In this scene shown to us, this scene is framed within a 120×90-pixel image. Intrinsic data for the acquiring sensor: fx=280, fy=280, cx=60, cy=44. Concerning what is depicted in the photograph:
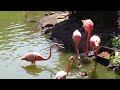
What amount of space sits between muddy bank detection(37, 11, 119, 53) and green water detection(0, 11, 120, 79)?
354mm

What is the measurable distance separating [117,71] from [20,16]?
7.29m

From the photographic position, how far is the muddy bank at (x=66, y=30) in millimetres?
8375

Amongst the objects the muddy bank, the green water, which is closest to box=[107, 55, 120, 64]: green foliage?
the green water

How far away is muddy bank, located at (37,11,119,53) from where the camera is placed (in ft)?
27.5

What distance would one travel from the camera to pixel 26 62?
7086 millimetres

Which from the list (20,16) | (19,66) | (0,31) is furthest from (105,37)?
(20,16)

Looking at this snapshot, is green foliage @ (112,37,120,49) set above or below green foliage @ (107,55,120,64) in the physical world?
above

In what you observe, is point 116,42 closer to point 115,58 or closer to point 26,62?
point 115,58

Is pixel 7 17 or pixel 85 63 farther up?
pixel 7 17

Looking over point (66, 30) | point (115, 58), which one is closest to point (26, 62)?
point (115, 58)

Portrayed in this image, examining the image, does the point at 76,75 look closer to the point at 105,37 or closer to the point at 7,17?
the point at 105,37

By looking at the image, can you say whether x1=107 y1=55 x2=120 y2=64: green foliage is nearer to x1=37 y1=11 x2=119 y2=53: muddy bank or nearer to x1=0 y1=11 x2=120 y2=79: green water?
x1=0 y1=11 x2=120 y2=79: green water

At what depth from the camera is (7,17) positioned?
1230cm

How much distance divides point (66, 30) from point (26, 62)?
2.77 metres
